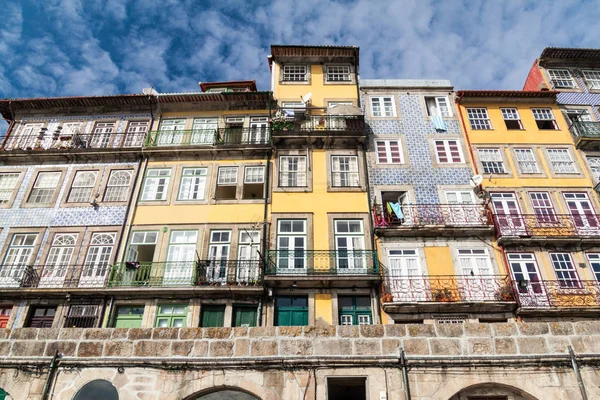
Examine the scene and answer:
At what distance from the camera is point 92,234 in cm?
1830

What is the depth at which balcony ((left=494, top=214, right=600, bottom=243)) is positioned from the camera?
17.7 meters

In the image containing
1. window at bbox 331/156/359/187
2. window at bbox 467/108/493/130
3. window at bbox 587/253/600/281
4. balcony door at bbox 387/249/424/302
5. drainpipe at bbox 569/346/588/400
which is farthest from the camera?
window at bbox 467/108/493/130

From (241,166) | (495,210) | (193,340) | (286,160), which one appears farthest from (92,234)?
(495,210)

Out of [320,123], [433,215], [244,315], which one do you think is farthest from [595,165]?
[244,315]

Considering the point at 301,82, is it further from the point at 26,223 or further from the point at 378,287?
the point at 26,223

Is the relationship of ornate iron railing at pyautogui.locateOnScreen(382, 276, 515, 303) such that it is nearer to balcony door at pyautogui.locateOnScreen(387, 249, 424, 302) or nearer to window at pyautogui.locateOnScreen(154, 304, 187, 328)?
balcony door at pyautogui.locateOnScreen(387, 249, 424, 302)

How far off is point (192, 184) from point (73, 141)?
20.5 feet

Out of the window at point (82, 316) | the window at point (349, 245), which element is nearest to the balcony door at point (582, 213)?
the window at point (349, 245)

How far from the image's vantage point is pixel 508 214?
18.6m

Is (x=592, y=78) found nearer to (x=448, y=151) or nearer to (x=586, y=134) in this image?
(x=586, y=134)

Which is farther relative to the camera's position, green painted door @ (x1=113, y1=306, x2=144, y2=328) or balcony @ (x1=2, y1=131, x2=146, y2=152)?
balcony @ (x1=2, y1=131, x2=146, y2=152)

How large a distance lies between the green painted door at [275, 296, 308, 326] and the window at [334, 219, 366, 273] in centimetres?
187

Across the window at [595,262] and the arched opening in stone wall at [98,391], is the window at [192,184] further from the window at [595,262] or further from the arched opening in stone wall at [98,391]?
the window at [595,262]

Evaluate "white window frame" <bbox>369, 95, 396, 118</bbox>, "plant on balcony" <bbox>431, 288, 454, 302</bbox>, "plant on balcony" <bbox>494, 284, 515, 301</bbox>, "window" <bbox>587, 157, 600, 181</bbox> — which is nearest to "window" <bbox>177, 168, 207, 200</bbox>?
"white window frame" <bbox>369, 95, 396, 118</bbox>
